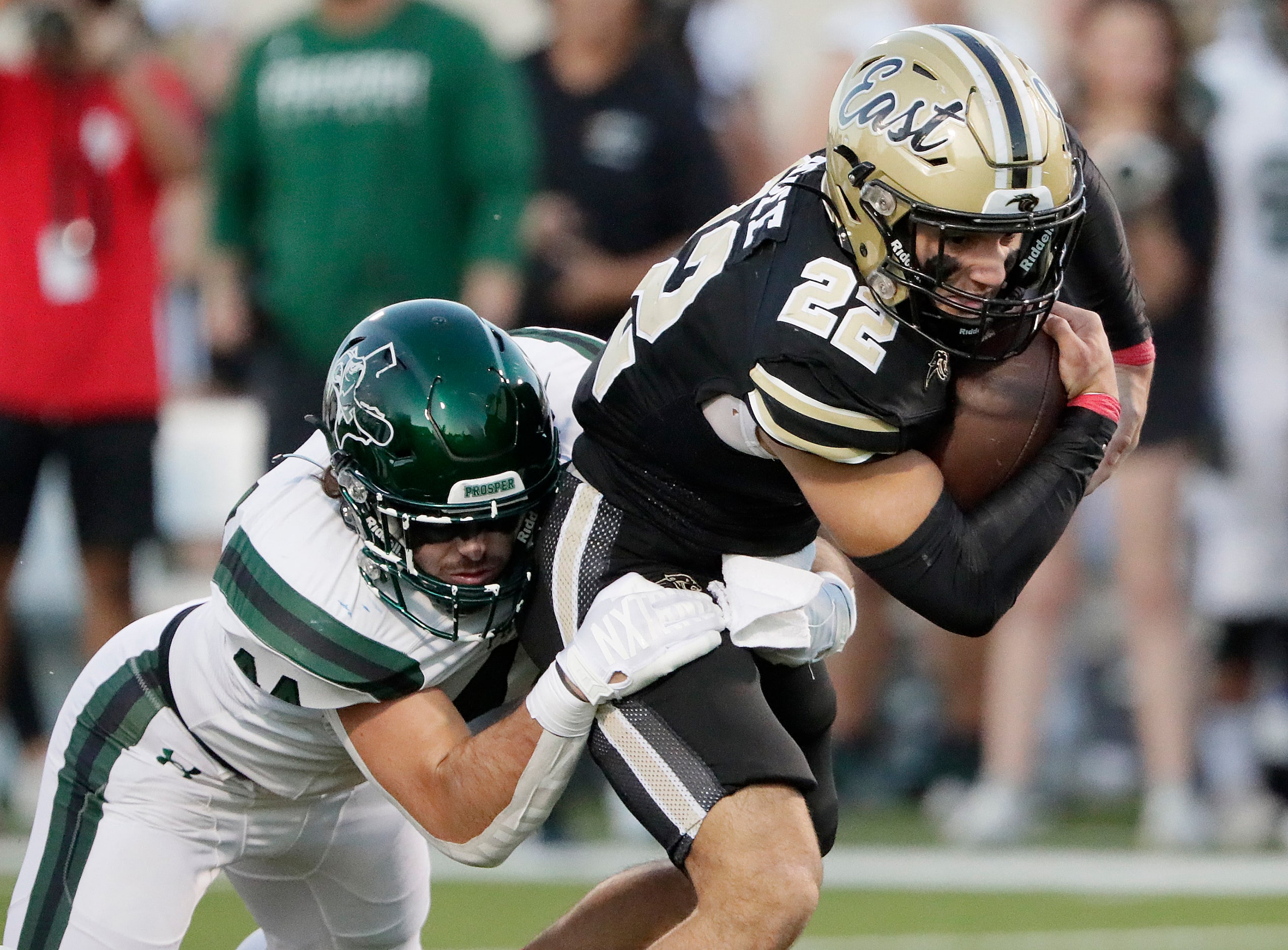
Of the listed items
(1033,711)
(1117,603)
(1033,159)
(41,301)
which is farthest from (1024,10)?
(1033,159)

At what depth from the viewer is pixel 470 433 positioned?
11.1 feet

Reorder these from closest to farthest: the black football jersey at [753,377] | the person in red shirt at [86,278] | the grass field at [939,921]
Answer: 1. the black football jersey at [753,377]
2. the grass field at [939,921]
3. the person in red shirt at [86,278]

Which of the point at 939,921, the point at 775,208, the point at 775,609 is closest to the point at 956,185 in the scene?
the point at 775,208

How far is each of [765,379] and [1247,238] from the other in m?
3.87

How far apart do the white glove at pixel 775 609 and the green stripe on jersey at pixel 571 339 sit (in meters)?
0.67

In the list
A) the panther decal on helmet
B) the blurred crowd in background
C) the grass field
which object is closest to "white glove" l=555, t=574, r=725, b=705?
the panther decal on helmet

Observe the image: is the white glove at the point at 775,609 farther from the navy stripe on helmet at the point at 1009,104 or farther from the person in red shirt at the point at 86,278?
the person in red shirt at the point at 86,278

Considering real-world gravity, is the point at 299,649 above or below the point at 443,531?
below

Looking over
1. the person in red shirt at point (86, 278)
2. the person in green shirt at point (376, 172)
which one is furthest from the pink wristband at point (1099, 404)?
the person in red shirt at point (86, 278)

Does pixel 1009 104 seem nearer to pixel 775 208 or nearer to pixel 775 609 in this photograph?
pixel 775 208

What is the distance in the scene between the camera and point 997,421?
130 inches

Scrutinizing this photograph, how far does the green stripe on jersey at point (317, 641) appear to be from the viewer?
3375 millimetres

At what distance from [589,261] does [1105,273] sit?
290 centimetres

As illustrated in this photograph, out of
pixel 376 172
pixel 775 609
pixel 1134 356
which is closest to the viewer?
pixel 775 609
